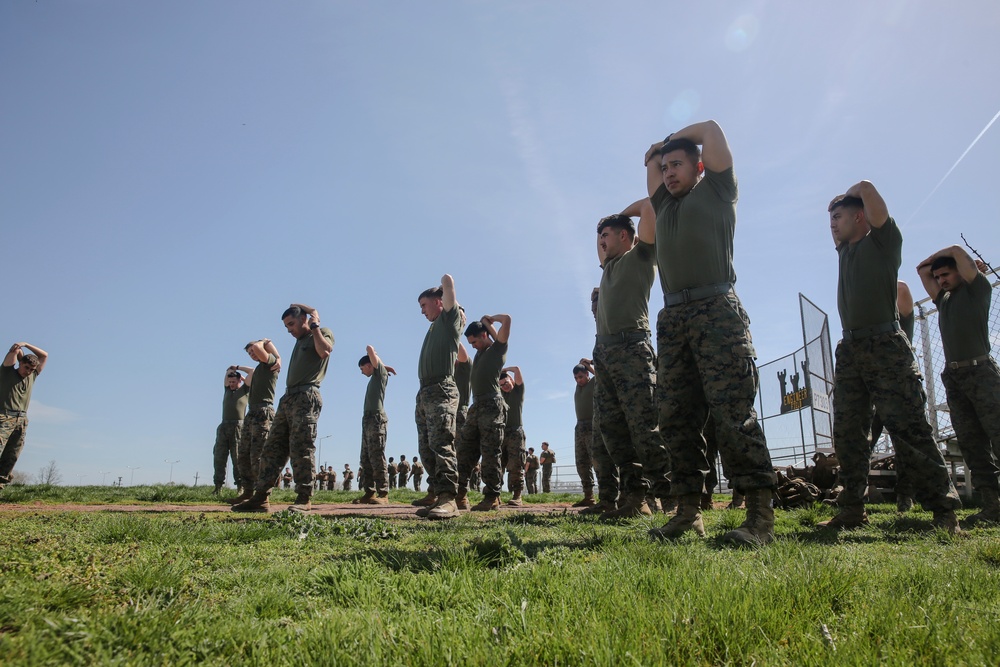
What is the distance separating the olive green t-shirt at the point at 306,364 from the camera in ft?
25.1

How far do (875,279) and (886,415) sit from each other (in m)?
1.19

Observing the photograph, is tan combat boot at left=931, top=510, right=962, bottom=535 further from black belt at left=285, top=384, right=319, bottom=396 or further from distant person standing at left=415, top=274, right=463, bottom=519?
black belt at left=285, top=384, right=319, bottom=396

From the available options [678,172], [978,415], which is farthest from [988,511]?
[678,172]

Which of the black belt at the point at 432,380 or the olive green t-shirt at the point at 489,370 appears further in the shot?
the olive green t-shirt at the point at 489,370

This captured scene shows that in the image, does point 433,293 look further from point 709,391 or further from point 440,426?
point 709,391

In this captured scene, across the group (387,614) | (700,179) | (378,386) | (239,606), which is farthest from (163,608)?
(378,386)

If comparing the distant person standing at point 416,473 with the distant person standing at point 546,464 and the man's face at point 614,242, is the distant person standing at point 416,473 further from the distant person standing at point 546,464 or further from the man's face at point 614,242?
the man's face at point 614,242

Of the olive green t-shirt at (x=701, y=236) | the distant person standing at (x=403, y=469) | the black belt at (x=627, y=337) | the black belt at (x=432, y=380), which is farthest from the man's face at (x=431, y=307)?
the distant person standing at (x=403, y=469)

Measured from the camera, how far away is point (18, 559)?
7.82 feet

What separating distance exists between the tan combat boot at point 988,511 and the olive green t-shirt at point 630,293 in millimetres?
3309

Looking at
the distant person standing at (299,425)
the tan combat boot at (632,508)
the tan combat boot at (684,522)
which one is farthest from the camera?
the distant person standing at (299,425)

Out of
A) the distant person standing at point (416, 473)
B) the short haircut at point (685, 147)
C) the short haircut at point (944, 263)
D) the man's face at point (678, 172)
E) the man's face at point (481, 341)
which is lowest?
the distant person standing at point (416, 473)

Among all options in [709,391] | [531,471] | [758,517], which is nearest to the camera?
[758,517]

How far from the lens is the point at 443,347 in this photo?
24.3 ft
